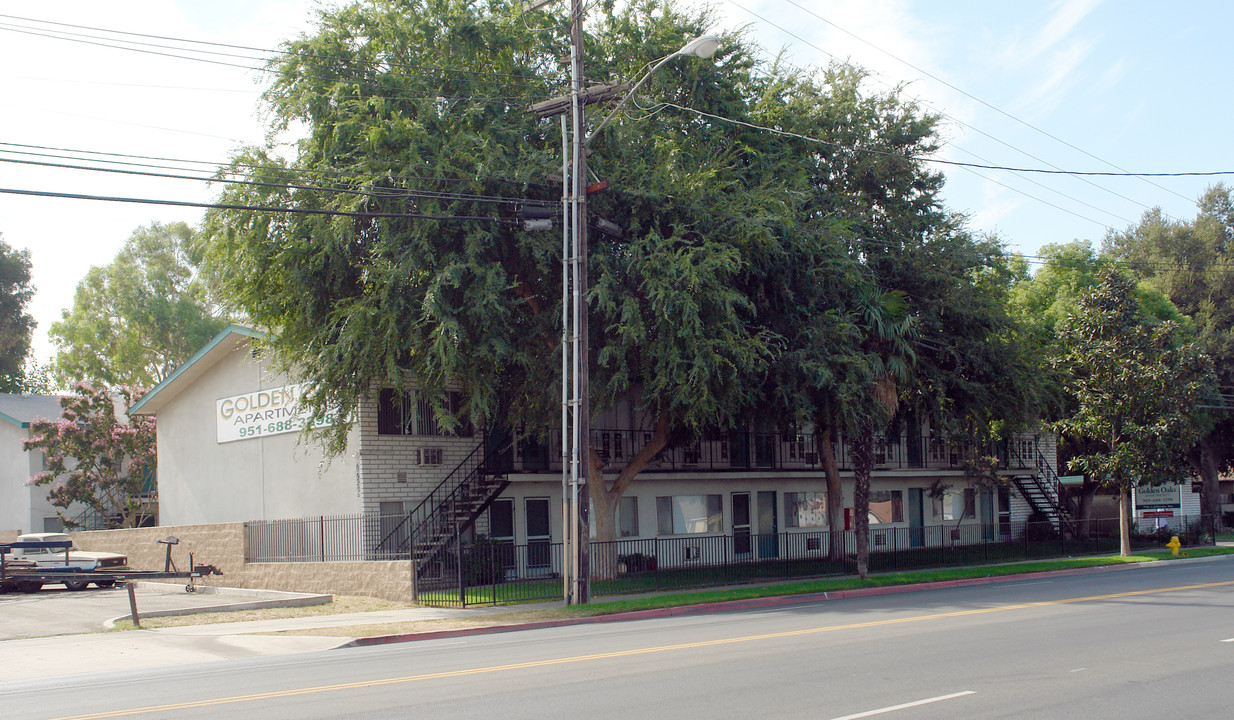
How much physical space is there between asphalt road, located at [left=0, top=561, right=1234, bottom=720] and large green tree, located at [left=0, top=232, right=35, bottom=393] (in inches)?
2208

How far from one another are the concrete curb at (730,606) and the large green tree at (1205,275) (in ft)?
82.9

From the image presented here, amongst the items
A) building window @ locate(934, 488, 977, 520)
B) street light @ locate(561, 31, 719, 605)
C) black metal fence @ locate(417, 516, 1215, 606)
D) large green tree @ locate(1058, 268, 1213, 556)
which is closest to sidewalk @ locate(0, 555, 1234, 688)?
street light @ locate(561, 31, 719, 605)

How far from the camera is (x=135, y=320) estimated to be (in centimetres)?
5206

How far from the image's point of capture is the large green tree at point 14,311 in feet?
200

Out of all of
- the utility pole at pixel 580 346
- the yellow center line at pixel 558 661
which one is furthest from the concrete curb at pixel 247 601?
the yellow center line at pixel 558 661

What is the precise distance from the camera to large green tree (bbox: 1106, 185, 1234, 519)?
5028 centimetres

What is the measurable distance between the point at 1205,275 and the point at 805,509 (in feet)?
92.4

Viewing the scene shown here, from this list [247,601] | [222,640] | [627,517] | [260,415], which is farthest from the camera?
[627,517]

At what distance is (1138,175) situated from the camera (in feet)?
84.9

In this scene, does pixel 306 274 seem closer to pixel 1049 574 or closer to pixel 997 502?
pixel 1049 574

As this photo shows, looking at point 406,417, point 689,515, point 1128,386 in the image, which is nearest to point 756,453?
point 689,515

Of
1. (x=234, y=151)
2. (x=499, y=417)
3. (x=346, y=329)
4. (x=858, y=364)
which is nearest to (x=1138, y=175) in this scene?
(x=858, y=364)

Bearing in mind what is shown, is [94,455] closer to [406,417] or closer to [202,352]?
[202,352]

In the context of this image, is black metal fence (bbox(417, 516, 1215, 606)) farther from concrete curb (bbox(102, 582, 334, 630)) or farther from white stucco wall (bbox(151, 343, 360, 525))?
white stucco wall (bbox(151, 343, 360, 525))
